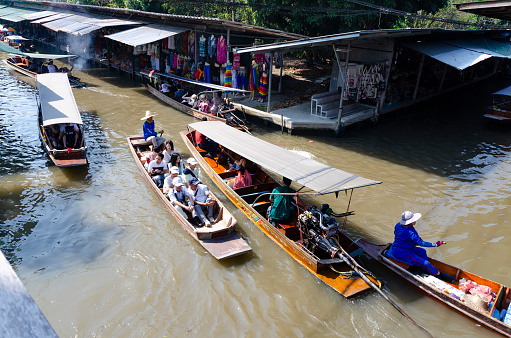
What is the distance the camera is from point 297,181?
7.44 meters

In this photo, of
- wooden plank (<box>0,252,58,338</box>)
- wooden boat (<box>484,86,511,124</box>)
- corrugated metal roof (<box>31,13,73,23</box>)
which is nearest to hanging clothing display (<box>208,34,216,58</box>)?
wooden boat (<box>484,86,511,124</box>)

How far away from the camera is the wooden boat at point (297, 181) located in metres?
6.99

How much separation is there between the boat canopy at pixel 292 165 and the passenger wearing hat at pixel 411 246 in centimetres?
98

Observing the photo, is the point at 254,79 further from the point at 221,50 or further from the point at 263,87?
the point at 221,50

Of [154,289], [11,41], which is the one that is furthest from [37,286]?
[11,41]

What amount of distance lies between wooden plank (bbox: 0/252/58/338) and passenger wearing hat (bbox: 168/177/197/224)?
7.30m

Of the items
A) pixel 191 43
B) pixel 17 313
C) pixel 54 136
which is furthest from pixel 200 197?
pixel 191 43

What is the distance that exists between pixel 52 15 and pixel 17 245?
30900 millimetres

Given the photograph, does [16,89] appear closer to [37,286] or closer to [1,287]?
[37,286]

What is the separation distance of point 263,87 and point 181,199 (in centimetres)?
1047

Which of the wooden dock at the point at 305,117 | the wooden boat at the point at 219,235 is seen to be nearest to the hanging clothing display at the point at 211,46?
the wooden dock at the point at 305,117

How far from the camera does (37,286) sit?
698cm

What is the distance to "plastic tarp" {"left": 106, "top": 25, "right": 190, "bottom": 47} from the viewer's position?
19266 millimetres

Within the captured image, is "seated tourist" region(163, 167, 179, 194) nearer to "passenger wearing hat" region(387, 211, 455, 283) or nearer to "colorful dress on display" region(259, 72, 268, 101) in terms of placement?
"passenger wearing hat" region(387, 211, 455, 283)
